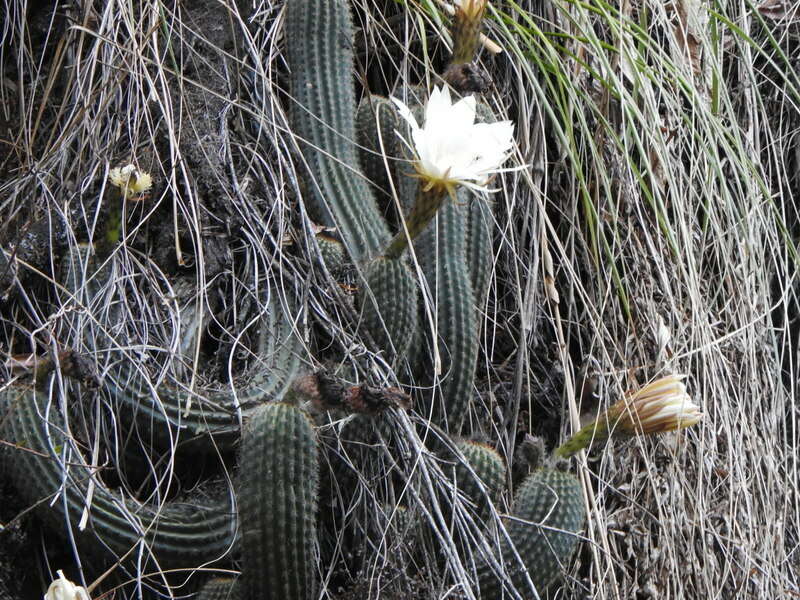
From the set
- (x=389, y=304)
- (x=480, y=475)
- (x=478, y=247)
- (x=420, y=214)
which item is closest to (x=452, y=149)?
(x=420, y=214)

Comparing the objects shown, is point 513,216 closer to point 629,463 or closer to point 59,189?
point 629,463

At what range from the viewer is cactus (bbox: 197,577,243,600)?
1.17m

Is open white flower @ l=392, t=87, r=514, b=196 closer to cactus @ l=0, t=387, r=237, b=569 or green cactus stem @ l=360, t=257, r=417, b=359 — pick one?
green cactus stem @ l=360, t=257, r=417, b=359

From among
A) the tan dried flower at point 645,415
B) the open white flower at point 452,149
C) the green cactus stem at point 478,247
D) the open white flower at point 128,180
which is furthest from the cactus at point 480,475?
the open white flower at point 128,180

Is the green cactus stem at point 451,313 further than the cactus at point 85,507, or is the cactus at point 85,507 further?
the green cactus stem at point 451,313

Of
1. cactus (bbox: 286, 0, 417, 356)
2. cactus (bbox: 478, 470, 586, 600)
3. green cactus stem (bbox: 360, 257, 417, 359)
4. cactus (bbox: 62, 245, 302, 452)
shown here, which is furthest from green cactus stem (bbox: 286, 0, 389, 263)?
cactus (bbox: 478, 470, 586, 600)

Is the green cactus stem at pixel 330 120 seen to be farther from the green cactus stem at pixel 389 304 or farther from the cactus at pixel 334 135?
the green cactus stem at pixel 389 304

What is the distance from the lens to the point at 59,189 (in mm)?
1517

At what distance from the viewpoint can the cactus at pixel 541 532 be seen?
4.23ft

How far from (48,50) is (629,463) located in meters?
1.34

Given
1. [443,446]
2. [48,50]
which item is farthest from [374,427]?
[48,50]

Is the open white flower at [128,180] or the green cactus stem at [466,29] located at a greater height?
the green cactus stem at [466,29]

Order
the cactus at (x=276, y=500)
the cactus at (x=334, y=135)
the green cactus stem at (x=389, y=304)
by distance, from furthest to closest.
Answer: the cactus at (x=334, y=135) < the green cactus stem at (x=389, y=304) < the cactus at (x=276, y=500)

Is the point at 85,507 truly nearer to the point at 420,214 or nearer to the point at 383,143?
the point at 420,214
